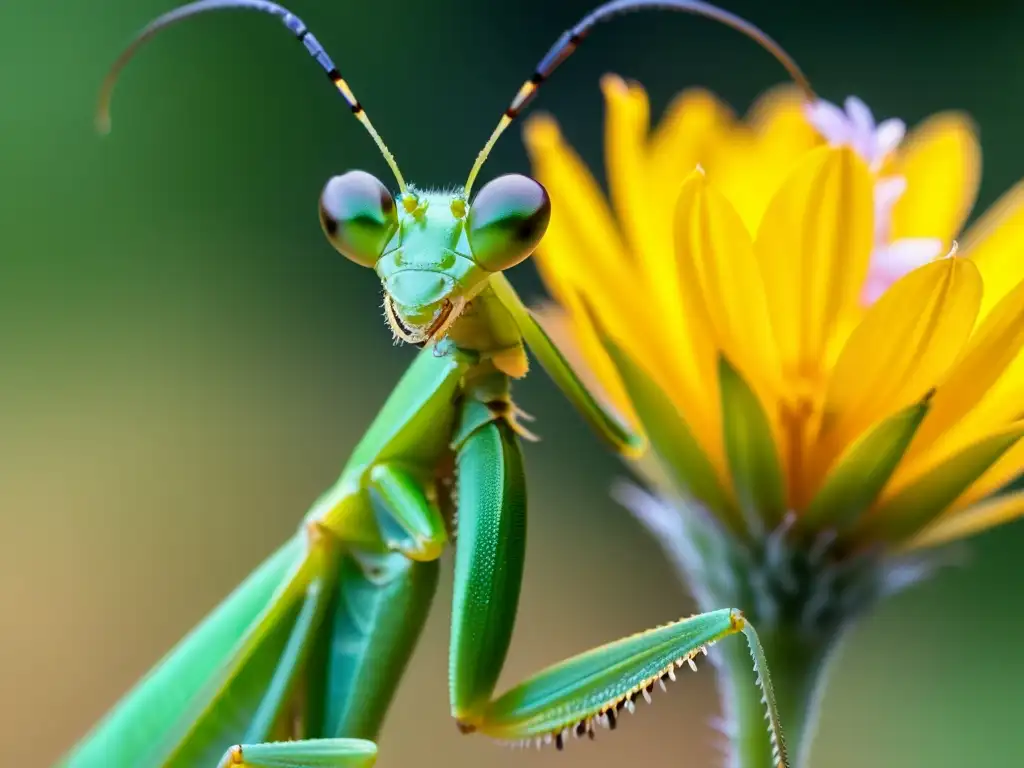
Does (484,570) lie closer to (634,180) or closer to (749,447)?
(749,447)

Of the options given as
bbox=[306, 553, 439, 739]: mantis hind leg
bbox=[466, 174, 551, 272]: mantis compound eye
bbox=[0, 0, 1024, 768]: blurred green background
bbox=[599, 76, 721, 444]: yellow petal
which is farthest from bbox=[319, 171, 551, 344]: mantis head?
bbox=[0, 0, 1024, 768]: blurred green background

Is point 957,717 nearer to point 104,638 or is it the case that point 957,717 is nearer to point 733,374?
point 733,374

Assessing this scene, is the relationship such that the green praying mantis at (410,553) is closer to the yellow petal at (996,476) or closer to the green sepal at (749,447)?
the green sepal at (749,447)

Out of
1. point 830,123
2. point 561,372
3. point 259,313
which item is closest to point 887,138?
point 830,123

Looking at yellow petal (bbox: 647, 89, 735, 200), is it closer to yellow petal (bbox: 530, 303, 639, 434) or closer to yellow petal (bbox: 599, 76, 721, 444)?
yellow petal (bbox: 599, 76, 721, 444)

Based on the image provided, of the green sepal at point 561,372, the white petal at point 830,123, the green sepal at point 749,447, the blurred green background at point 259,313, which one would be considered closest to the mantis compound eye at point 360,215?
the green sepal at point 561,372

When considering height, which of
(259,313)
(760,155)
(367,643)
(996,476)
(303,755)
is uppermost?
(259,313)
